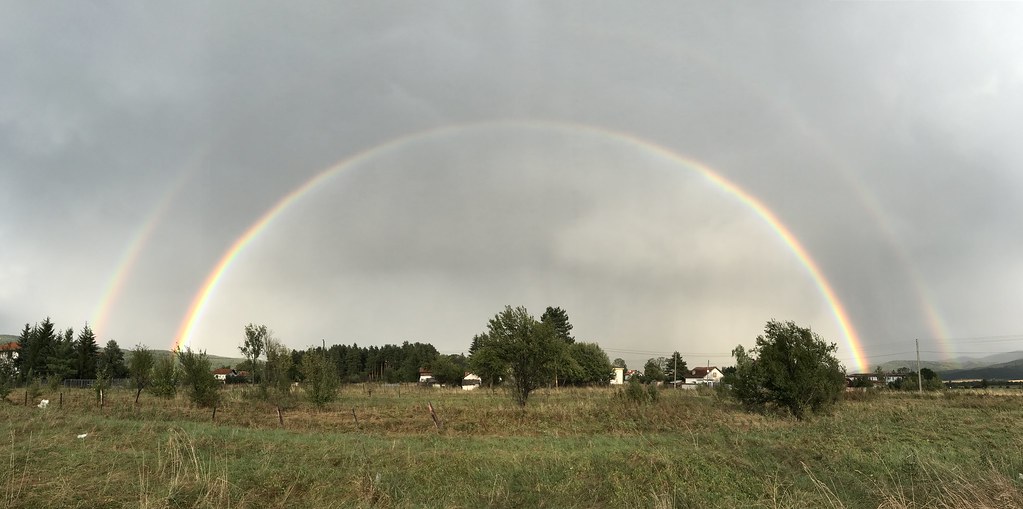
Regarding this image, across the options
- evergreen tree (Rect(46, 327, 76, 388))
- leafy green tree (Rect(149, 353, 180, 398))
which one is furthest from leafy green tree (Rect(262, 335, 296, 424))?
evergreen tree (Rect(46, 327, 76, 388))

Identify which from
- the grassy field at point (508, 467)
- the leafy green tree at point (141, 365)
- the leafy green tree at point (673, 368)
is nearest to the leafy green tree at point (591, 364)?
the leafy green tree at point (673, 368)

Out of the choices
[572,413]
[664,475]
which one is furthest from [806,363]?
[664,475]

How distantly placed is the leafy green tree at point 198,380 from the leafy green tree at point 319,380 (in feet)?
17.9

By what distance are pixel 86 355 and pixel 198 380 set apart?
217ft

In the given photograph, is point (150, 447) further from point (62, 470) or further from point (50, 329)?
point (50, 329)

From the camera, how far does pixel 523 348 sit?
3228 centimetres

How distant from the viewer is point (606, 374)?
89625 millimetres

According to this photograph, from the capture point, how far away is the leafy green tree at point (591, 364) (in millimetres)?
82662

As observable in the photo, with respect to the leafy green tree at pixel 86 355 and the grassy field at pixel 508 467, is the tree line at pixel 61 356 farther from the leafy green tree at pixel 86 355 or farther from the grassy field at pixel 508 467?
the grassy field at pixel 508 467

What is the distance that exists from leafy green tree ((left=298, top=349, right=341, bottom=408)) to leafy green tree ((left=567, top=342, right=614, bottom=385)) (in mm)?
49439

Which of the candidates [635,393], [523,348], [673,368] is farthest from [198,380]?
[673,368]

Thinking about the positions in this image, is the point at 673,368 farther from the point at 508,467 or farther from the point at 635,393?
the point at 508,467

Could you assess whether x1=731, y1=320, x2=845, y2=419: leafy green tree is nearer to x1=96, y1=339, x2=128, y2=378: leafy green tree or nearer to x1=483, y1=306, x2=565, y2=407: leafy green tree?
x1=483, y1=306, x2=565, y2=407: leafy green tree

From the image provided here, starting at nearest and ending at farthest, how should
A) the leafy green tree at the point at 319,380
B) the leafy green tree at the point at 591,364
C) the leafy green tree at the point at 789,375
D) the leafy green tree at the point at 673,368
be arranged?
the leafy green tree at the point at 789,375 → the leafy green tree at the point at 319,380 → the leafy green tree at the point at 591,364 → the leafy green tree at the point at 673,368
